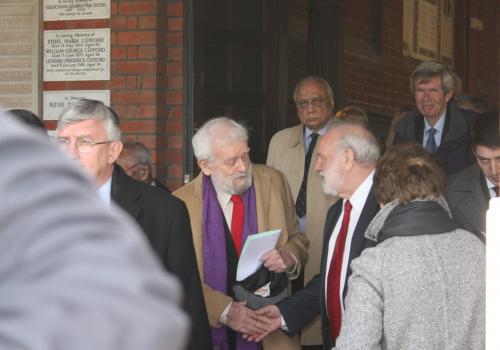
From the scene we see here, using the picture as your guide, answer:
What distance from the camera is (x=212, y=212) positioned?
15.8 feet

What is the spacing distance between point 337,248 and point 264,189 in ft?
2.34

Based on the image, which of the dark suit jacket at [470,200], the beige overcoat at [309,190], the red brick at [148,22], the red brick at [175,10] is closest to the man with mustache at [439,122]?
the beige overcoat at [309,190]

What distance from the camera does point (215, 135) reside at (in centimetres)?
487

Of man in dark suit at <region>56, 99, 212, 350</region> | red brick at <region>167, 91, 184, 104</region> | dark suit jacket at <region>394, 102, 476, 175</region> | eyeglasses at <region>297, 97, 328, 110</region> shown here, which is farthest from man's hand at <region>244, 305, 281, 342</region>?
red brick at <region>167, 91, 184, 104</region>

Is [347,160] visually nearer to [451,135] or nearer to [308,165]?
[308,165]

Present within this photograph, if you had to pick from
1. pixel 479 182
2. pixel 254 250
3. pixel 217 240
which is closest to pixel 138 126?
pixel 217 240

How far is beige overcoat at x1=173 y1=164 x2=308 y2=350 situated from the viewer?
480 centimetres

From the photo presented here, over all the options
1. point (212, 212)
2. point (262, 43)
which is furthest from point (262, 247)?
point (262, 43)

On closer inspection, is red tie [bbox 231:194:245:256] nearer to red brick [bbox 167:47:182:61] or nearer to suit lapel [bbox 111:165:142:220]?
suit lapel [bbox 111:165:142:220]

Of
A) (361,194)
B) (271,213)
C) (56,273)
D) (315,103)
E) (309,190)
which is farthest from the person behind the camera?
(315,103)

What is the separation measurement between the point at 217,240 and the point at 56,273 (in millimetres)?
4106

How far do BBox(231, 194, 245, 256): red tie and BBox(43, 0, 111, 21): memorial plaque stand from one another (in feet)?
8.47

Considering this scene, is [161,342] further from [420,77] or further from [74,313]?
[420,77]

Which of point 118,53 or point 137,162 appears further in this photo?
point 118,53
